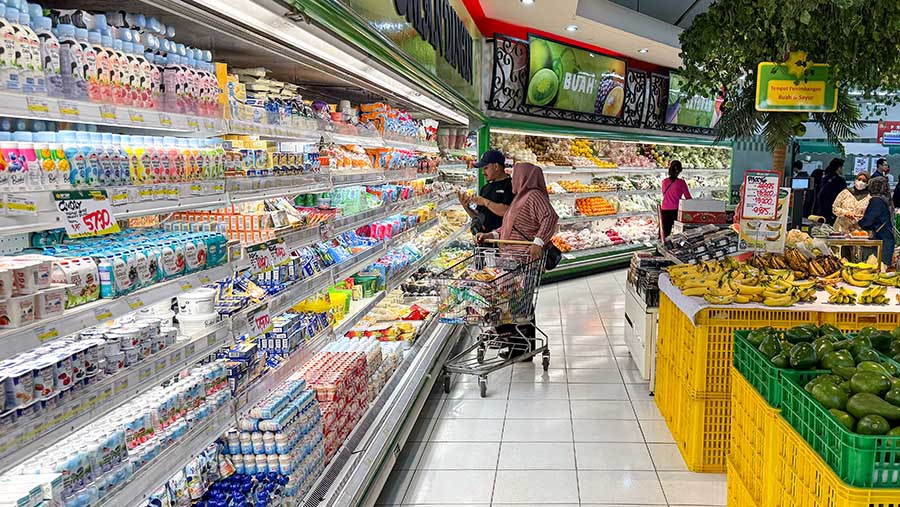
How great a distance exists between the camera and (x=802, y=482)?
2.15 m

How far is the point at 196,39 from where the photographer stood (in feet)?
9.75

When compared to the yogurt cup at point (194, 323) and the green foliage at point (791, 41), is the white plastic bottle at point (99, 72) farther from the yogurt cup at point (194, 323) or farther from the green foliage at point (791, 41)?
the green foliage at point (791, 41)

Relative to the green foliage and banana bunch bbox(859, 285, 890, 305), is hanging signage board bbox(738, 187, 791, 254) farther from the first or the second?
banana bunch bbox(859, 285, 890, 305)

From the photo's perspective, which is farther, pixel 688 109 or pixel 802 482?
pixel 688 109

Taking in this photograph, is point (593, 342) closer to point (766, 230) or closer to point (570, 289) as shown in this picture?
point (766, 230)

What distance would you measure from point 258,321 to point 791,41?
14.7 feet

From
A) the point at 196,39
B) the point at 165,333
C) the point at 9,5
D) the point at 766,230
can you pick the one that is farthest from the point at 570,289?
the point at 9,5

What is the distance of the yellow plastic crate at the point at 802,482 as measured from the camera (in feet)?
5.90

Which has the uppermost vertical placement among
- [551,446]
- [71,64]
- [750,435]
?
[71,64]

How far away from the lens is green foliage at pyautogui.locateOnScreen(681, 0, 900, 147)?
187 inches

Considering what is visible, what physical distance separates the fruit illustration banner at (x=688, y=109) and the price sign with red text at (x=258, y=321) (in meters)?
10.6

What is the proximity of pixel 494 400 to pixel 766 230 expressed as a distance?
2.43 meters

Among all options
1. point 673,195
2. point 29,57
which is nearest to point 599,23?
point 673,195

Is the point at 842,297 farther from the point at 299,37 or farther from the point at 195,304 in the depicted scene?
the point at 195,304
